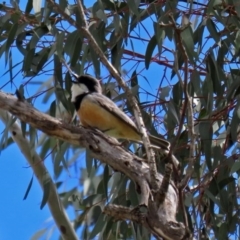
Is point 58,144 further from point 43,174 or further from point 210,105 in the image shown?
point 210,105

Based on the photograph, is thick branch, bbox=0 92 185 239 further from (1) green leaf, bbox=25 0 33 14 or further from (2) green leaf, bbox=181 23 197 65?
(1) green leaf, bbox=25 0 33 14

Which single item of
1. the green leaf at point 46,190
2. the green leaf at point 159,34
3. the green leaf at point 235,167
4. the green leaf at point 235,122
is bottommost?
the green leaf at point 235,167

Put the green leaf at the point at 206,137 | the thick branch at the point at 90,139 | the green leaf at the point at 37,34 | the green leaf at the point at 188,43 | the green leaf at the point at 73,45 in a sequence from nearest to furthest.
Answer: the thick branch at the point at 90,139
the green leaf at the point at 188,43
the green leaf at the point at 206,137
the green leaf at the point at 73,45
the green leaf at the point at 37,34

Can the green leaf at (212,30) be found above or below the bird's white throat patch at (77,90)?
below

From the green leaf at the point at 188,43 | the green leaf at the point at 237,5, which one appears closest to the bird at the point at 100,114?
the green leaf at the point at 188,43

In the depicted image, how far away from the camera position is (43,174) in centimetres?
418

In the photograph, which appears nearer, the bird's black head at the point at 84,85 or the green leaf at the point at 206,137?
the green leaf at the point at 206,137

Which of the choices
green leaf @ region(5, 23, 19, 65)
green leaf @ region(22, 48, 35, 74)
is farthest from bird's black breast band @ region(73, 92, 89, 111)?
green leaf @ region(5, 23, 19, 65)

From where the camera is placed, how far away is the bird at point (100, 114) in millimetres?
3863

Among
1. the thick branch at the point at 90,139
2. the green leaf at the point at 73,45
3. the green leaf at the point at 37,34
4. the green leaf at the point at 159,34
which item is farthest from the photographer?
the green leaf at the point at 37,34

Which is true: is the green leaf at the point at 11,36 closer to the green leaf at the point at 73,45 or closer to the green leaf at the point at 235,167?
the green leaf at the point at 73,45

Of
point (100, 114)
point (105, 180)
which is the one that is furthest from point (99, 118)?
point (105, 180)

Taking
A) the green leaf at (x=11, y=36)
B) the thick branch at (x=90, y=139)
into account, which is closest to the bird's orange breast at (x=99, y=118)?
the green leaf at (x=11, y=36)

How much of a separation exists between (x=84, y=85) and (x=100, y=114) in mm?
249
